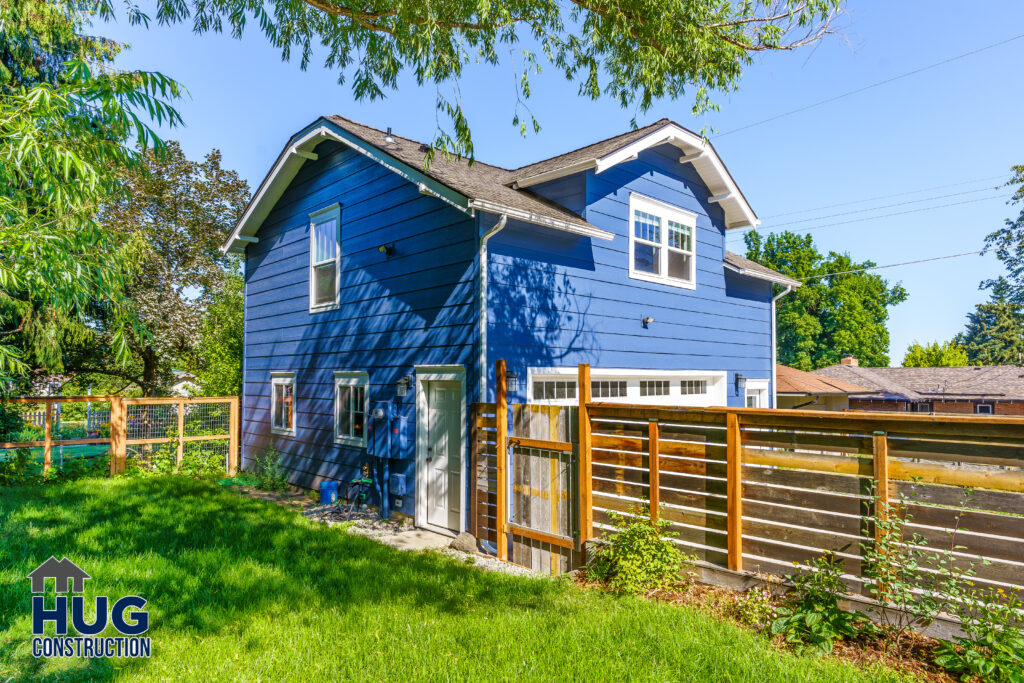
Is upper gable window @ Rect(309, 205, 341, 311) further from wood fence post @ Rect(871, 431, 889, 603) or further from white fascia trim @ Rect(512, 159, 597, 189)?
wood fence post @ Rect(871, 431, 889, 603)

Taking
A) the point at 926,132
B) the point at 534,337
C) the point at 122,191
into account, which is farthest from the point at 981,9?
the point at 122,191

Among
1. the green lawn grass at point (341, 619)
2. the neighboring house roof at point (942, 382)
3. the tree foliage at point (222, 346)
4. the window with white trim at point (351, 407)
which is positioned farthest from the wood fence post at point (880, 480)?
the neighboring house roof at point (942, 382)

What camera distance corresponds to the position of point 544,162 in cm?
1088

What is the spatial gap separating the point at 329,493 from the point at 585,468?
528 cm

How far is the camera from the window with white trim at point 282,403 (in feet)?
37.1

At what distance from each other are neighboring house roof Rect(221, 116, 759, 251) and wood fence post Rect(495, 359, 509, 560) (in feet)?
7.02

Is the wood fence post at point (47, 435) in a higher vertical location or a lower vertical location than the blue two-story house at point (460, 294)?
lower

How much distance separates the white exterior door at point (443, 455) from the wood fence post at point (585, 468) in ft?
7.42

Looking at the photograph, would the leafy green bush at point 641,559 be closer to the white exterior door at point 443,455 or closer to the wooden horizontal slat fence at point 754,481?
the wooden horizontal slat fence at point 754,481

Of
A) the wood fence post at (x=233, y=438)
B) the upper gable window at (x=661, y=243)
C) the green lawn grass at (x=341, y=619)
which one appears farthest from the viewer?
the wood fence post at (x=233, y=438)

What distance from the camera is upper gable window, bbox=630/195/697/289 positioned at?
31.4 ft

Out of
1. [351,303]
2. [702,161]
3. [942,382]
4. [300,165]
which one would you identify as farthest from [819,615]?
[942,382]

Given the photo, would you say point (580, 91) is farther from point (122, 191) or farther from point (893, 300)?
point (893, 300)

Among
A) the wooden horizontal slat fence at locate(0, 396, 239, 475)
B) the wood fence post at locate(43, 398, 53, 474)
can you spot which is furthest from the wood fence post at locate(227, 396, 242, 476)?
the wood fence post at locate(43, 398, 53, 474)
